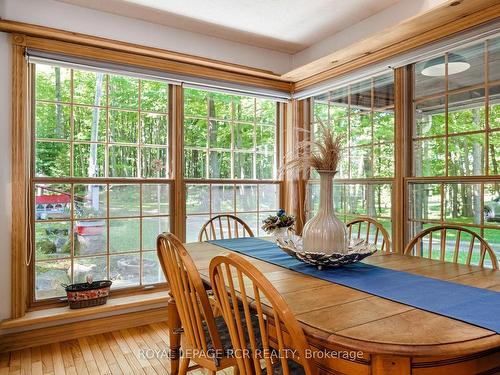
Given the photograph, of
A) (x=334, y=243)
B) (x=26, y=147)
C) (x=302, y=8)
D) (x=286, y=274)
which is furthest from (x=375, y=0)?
(x=26, y=147)

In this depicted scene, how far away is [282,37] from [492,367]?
119 inches

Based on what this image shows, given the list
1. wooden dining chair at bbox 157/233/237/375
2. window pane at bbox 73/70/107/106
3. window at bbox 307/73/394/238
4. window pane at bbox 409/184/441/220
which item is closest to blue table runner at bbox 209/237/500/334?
wooden dining chair at bbox 157/233/237/375

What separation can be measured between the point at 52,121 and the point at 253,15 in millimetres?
1804

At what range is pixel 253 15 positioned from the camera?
284cm

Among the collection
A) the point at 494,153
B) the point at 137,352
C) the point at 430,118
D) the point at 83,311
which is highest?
the point at 430,118

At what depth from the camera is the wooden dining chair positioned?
4.34ft

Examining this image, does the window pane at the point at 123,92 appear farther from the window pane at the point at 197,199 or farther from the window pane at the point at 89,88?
the window pane at the point at 197,199

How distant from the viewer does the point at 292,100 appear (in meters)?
3.80

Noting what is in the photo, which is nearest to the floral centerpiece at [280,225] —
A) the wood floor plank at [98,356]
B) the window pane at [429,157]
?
the window pane at [429,157]

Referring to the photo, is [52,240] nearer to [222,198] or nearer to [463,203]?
[222,198]

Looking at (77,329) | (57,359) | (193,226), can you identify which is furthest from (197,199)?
(57,359)

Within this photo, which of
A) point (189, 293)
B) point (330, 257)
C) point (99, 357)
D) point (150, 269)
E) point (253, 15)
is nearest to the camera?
point (189, 293)

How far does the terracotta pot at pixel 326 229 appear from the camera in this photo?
1.66 meters

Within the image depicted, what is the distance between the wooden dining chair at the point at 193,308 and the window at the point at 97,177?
156 cm
